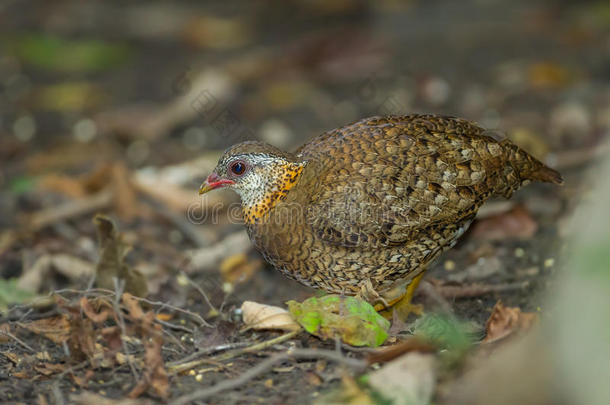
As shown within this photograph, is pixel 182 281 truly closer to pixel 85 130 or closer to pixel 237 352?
pixel 237 352

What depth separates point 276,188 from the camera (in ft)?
14.8

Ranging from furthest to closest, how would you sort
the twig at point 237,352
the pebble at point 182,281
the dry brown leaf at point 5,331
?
1. the pebble at point 182,281
2. the dry brown leaf at point 5,331
3. the twig at point 237,352

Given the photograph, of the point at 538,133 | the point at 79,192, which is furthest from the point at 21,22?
the point at 538,133

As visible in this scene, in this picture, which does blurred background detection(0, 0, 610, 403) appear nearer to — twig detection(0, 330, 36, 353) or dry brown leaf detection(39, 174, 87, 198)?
dry brown leaf detection(39, 174, 87, 198)

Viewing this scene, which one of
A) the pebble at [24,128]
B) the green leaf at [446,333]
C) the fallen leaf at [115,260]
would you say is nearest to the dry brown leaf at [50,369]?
the fallen leaf at [115,260]

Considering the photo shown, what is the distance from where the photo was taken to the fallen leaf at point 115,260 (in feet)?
16.0

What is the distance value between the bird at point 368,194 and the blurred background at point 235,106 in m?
0.70

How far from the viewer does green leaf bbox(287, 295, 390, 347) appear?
394 cm

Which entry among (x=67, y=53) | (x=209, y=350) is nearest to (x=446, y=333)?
(x=209, y=350)

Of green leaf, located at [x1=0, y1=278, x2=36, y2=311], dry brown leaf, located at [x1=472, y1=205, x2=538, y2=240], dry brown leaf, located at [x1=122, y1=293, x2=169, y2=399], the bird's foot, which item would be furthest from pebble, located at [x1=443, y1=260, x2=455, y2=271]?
green leaf, located at [x1=0, y1=278, x2=36, y2=311]

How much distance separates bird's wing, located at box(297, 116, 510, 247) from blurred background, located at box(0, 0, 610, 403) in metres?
0.78

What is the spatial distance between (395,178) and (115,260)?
72.1 inches

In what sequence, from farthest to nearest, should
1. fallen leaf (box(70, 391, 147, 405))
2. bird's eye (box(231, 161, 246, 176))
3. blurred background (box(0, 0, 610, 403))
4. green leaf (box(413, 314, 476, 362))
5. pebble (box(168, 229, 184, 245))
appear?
pebble (box(168, 229, 184, 245)) < blurred background (box(0, 0, 610, 403)) < bird's eye (box(231, 161, 246, 176)) < fallen leaf (box(70, 391, 147, 405)) < green leaf (box(413, 314, 476, 362))

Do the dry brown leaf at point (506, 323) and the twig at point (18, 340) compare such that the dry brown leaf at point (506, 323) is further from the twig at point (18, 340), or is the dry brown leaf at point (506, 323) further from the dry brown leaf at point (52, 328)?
the twig at point (18, 340)
